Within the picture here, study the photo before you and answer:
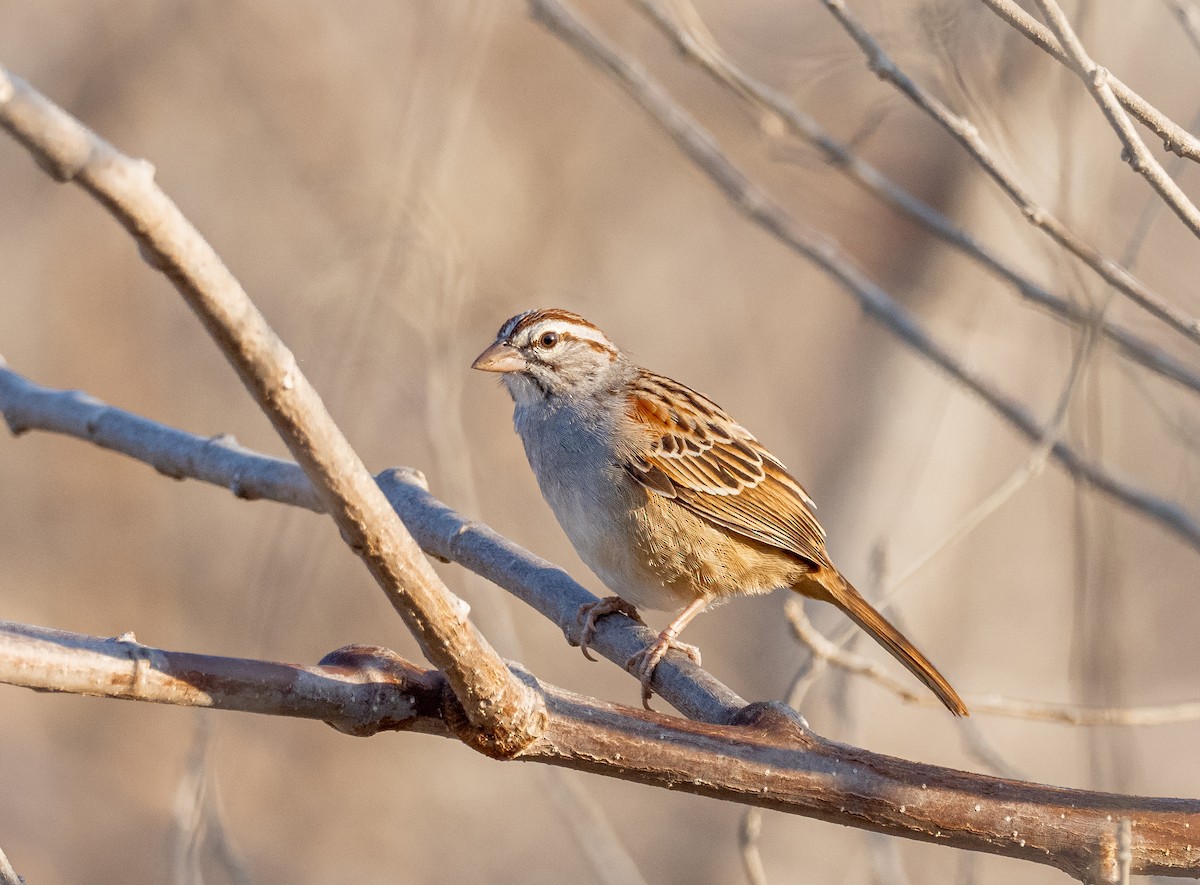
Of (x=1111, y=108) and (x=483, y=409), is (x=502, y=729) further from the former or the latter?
(x=483, y=409)

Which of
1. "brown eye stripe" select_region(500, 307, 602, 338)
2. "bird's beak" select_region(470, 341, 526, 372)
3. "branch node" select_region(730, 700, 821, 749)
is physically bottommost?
"branch node" select_region(730, 700, 821, 749)

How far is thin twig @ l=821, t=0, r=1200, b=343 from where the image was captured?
7.48 ft

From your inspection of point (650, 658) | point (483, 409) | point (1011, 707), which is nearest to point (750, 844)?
Answer: point (650, 658)

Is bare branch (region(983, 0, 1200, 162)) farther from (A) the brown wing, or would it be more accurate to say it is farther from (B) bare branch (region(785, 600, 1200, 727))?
(A) the brown wing

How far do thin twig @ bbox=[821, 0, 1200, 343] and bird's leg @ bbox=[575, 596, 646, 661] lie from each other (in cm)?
154

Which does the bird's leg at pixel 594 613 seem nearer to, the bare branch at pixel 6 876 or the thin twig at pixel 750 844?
the thin twig at pixel 750 844

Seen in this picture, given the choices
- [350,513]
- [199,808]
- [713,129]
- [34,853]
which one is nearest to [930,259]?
[713,129]

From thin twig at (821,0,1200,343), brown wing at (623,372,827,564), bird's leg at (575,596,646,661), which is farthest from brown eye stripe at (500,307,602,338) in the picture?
thin twig at (821,0,1200,343)

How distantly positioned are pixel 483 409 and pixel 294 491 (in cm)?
578

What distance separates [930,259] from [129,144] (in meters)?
5.39

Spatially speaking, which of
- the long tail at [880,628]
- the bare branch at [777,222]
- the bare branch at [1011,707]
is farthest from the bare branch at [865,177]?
the long tail at [880,628]

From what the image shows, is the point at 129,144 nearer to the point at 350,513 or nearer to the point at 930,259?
the point at 930,259

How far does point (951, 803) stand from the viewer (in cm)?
208

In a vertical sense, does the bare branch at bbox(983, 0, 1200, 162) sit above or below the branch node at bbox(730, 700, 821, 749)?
above
